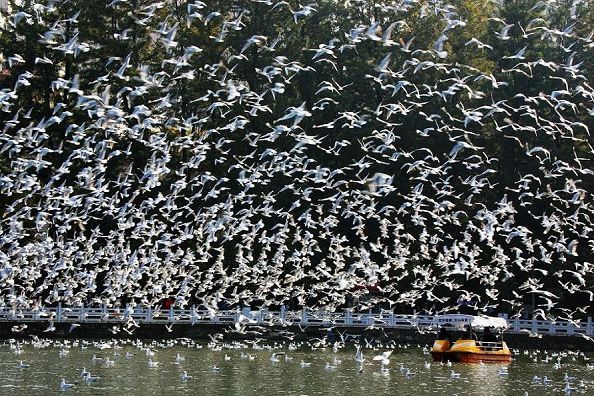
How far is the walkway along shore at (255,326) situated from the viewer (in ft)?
164

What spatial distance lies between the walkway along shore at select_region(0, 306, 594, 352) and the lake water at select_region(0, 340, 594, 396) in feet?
6.09

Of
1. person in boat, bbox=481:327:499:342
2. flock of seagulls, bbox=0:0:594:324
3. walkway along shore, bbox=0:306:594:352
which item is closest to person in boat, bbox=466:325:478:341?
person in boat, bbox=481:327:499:342

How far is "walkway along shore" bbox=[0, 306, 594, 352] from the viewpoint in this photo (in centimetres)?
5003

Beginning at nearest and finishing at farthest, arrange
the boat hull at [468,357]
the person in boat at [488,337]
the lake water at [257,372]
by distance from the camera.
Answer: the lake water at [257,372]
the boat hull at [468,357]
the person in boat at [488,337]

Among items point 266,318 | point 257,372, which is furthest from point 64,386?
point 266,318

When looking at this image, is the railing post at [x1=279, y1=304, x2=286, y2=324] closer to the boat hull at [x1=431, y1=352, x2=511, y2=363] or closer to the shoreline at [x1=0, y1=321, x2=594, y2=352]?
the shoreline at [x1=0, y1=321, x2=594, y2=352]

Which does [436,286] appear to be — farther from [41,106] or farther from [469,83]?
[41,106]

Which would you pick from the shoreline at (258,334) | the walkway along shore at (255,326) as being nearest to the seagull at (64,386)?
the walkway along shore at (255,326)

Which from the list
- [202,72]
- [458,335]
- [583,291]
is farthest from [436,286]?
[202,72]

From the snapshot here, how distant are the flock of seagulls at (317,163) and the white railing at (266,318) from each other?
67 cm

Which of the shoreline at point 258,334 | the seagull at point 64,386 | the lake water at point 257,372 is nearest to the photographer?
the seagull at point 64,386

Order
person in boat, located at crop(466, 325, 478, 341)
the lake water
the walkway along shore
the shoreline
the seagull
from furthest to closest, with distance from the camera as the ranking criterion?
the walkway along shore, the shoreline, person in boat, located at crop(466, 325, 478, 341), the lake water, the seagull

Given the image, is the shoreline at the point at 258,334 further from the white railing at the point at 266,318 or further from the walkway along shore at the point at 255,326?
the white railing at the point at 266,318

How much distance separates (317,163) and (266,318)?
9.45 metres
